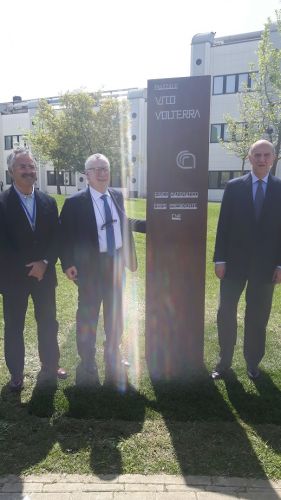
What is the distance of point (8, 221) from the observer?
135 inches

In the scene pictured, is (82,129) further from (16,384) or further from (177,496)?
(177,496)

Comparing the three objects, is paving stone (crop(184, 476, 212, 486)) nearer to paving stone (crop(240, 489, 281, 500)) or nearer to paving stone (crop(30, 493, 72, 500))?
paving stone (crop(240, 489, 281, 500))

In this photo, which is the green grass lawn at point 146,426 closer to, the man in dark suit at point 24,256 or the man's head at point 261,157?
the man in dark suit at point 24,256

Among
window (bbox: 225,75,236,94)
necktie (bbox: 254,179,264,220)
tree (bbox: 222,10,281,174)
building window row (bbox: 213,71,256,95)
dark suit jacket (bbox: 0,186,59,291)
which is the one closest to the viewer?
dark suit jacket (bbox: 0,186,59,291)

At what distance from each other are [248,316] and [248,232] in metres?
0.83

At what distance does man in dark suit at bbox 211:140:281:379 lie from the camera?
365cm

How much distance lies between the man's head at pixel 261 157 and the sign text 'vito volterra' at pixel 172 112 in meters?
0.60

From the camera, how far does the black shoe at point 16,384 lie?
371 centimetres

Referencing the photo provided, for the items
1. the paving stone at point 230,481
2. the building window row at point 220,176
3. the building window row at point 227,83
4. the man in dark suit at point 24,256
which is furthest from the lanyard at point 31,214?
the building window row at point 227,83

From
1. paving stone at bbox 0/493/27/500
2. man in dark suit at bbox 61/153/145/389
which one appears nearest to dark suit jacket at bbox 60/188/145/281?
man in dark suit at bbox 61/153/145/389

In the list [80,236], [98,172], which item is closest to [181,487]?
[80,236]

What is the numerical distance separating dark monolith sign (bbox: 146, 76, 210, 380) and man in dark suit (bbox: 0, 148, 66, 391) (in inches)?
37.3

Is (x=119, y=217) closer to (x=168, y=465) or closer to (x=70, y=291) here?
(x=168, y=465)

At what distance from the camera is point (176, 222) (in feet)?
A: 12.8
